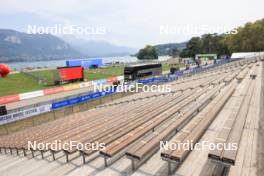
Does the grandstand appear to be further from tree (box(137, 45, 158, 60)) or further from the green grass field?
tree (box(137, 45, 158, 60))

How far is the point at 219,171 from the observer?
14.8 ft

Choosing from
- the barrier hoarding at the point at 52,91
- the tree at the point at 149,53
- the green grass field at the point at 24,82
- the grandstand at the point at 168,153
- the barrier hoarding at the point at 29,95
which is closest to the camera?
the grandstand at the point at 168,153

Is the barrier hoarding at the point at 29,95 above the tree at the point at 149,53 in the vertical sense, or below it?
below

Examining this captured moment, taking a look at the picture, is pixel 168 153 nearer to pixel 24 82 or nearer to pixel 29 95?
pixel 29 95

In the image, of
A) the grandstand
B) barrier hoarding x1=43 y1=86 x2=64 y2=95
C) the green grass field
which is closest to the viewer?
the grandstand

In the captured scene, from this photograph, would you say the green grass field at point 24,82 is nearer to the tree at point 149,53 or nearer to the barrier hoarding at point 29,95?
the barrier hoarding at point 29,95

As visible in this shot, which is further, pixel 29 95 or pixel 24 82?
pixel 24 82

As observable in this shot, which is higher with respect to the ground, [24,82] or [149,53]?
[149,53]

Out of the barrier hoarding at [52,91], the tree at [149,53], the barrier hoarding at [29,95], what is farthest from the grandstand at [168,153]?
the tree at [149,53]

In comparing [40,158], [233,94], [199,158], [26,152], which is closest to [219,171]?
[199,158]

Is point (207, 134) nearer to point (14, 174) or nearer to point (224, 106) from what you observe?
point (224, 106)

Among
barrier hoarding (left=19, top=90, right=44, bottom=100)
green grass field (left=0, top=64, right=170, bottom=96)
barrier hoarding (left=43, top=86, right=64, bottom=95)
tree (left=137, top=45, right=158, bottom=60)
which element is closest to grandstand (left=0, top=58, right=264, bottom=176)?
barrier hoarding (left=19, top=90, right=44, bottom=100)

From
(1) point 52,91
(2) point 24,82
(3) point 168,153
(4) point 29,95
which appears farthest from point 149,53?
(3) point 168,153

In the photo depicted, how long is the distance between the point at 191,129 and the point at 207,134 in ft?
2.85
